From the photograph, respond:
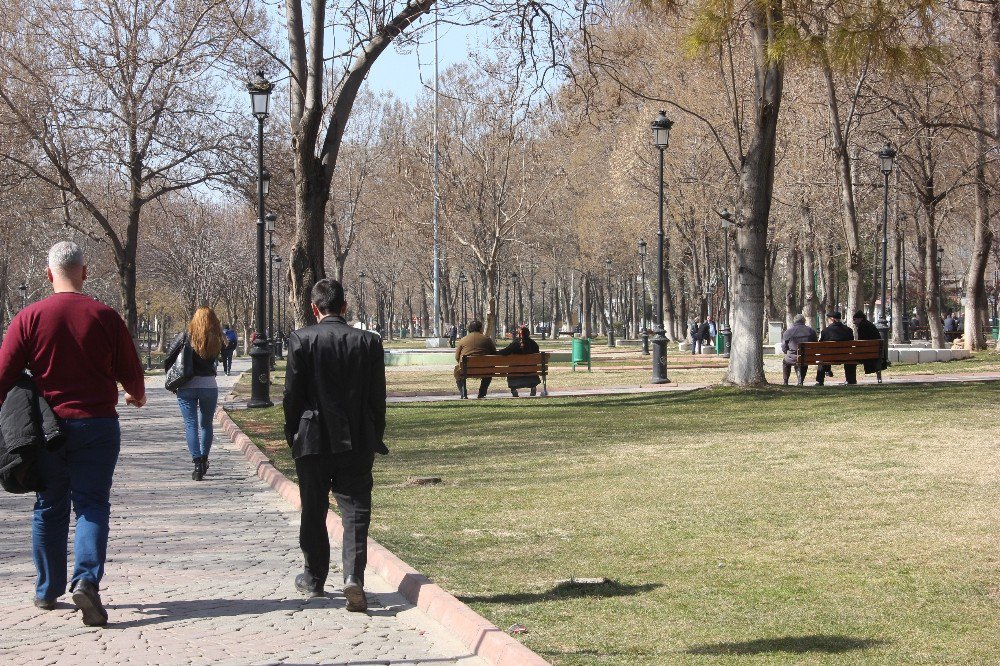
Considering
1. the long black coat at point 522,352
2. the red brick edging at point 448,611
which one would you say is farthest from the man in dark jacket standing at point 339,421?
the long black coat at point 522,352

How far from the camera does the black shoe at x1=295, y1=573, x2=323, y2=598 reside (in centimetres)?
710

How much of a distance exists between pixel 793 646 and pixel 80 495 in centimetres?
370

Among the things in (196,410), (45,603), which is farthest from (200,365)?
(45,603)

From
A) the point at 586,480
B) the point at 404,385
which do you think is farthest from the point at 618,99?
the point at 404,385

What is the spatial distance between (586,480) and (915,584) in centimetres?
499

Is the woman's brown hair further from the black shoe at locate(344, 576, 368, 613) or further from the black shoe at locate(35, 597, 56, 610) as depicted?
the black shoe at locate(344, 576, 368, 613)

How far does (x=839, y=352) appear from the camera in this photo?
23.3 metres

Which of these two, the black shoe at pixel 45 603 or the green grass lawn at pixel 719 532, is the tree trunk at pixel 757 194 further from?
the black shoe at pixel 45 603

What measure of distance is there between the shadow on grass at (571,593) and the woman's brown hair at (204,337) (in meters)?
6.42

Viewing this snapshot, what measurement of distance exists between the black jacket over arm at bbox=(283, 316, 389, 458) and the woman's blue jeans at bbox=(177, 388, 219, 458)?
5.94 m

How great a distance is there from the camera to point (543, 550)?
805 centimetres

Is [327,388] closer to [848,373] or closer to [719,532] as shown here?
[719,532]

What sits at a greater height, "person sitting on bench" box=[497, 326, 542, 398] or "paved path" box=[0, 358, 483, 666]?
"person sitting on bench" box=[497, 326, 542, 398]

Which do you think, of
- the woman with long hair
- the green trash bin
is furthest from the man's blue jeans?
the green trash bin
